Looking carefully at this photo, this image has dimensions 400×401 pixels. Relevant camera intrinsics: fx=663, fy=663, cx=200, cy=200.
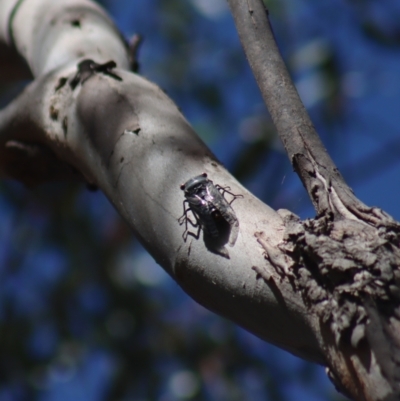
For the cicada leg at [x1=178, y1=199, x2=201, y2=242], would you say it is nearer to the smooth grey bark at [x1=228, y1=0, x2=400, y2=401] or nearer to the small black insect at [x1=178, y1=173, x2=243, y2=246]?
the small black insect at [x1=178, y1=173, x2=243, y2=246]

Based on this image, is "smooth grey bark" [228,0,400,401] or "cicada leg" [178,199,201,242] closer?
"smooth grey bark" [228,0,400,401]

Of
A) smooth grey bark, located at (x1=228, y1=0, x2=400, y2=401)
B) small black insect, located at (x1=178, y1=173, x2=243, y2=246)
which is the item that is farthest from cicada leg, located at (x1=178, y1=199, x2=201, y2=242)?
smooth grey bark, located at (x1=228, y1=0, x2=400, y2=401)

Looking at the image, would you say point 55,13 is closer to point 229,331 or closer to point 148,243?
point 148,243

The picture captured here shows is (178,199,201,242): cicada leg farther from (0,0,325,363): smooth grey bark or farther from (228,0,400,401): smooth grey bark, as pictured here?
(228,0,400,401): smooth grey bark

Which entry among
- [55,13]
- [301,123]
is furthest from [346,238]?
[55,13]

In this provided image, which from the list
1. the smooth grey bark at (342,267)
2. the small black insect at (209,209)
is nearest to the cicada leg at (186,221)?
the small black insect at (209,209)
